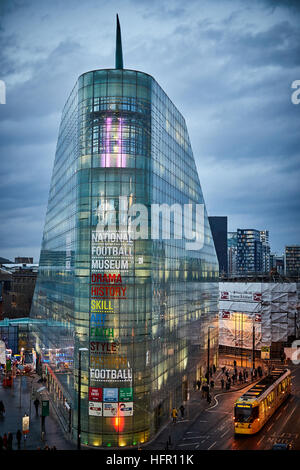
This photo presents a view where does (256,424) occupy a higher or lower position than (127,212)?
lower

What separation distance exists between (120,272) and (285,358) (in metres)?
55.7

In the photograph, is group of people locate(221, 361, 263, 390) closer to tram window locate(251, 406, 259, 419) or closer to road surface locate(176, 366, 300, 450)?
road surface locate(176, 366, 300, 450)

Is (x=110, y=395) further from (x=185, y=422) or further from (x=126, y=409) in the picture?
(x=185, y=422)

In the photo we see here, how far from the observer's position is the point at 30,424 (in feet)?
148

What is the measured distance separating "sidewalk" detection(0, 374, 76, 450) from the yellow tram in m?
14.2

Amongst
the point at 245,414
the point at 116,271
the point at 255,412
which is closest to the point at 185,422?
the point at 245,414

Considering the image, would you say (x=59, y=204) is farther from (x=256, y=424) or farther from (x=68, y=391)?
(x=256, y=424)

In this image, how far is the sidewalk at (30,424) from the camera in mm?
39312

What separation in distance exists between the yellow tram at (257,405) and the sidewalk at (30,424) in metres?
14.2

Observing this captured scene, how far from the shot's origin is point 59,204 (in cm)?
6209

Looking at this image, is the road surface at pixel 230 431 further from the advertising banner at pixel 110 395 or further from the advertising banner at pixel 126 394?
the advertising banner at pixel 110 395

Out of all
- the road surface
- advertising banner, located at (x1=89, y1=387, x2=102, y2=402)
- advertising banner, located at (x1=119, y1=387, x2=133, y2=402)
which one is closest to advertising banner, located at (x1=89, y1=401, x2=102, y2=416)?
advertising banner, located at (x1=89, y1=387, x2=102, y2=402)
